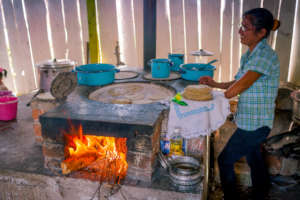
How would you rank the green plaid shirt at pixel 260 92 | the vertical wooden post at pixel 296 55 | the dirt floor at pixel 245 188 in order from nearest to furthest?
1. the green plaid shirt at pixel 260 92
2. the dirt floor at pixel 245 188
3. the vertical wooden post at pixel 296 55

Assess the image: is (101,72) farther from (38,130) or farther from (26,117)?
(26,117)

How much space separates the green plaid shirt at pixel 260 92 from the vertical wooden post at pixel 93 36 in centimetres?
431

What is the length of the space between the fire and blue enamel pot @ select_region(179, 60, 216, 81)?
151 centimetres

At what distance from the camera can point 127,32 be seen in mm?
5773

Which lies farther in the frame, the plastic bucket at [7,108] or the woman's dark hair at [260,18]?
the plastic bucket at [7,108]

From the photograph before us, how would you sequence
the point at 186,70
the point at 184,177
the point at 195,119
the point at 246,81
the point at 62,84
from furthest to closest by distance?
the point at 186,70, the point at 62,84, the point at 195,119, the point at 184,177, the point at 246,81

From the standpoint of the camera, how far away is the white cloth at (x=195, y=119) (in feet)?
7.54

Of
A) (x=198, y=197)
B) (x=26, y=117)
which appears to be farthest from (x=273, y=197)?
(x=26, y=117)

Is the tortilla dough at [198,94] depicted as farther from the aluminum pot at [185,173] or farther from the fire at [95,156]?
the fire at [95,156]

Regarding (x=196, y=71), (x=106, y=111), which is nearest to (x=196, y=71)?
(x=196, y=71)

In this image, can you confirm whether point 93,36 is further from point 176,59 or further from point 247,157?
point 247,157

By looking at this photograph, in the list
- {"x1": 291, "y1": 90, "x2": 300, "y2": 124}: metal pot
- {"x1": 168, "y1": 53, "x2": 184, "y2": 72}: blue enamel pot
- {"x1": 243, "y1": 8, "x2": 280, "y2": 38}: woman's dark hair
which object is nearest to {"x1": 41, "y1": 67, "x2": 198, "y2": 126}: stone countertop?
{"x1": 243, "y1": 8, "x2": 280, "y2": 38}: woman's dark hair

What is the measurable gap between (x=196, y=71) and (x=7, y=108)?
2909mm

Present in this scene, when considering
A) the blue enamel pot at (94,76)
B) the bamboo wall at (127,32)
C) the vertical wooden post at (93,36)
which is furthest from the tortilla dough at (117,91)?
the vertical wooden post at (93,36)
